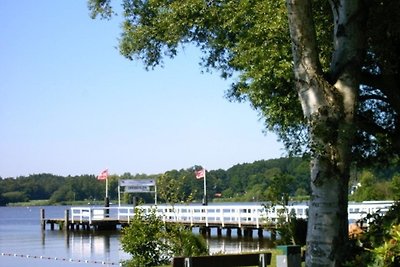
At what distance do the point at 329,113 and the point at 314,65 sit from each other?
78 centimetres

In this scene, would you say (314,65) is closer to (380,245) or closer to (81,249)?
(380,245)

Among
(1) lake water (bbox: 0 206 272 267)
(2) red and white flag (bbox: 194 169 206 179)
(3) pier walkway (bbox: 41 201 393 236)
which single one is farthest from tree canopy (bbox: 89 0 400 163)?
(2) red and white flag (bbox: 194 169 206 179)

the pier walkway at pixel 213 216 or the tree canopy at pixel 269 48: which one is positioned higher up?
the tree canopy at pixel 269 48

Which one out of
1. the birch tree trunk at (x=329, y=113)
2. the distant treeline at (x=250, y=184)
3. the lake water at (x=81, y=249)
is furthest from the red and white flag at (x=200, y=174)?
the birch tree trunk at (x=329, y=113)

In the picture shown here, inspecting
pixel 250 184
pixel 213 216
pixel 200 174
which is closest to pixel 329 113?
pixel 213 216

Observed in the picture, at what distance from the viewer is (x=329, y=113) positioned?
10.2m

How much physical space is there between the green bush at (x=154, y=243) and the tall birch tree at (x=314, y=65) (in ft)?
12.6

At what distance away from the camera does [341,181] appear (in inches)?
394

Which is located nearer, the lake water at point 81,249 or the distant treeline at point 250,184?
the distant treeline at point 250,184

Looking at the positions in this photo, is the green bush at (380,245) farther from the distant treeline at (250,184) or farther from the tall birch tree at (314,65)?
the distant treeline at (250,184)

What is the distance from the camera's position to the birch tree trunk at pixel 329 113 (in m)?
9.80

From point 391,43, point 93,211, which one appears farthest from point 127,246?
point 93,211

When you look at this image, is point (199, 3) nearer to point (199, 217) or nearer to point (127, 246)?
point (127, 246)

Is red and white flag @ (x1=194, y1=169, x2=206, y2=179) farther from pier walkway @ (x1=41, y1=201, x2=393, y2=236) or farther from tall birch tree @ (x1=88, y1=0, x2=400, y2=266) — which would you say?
tall birch tree @ (x1=88, y1=0, x2=400, y2=266)
